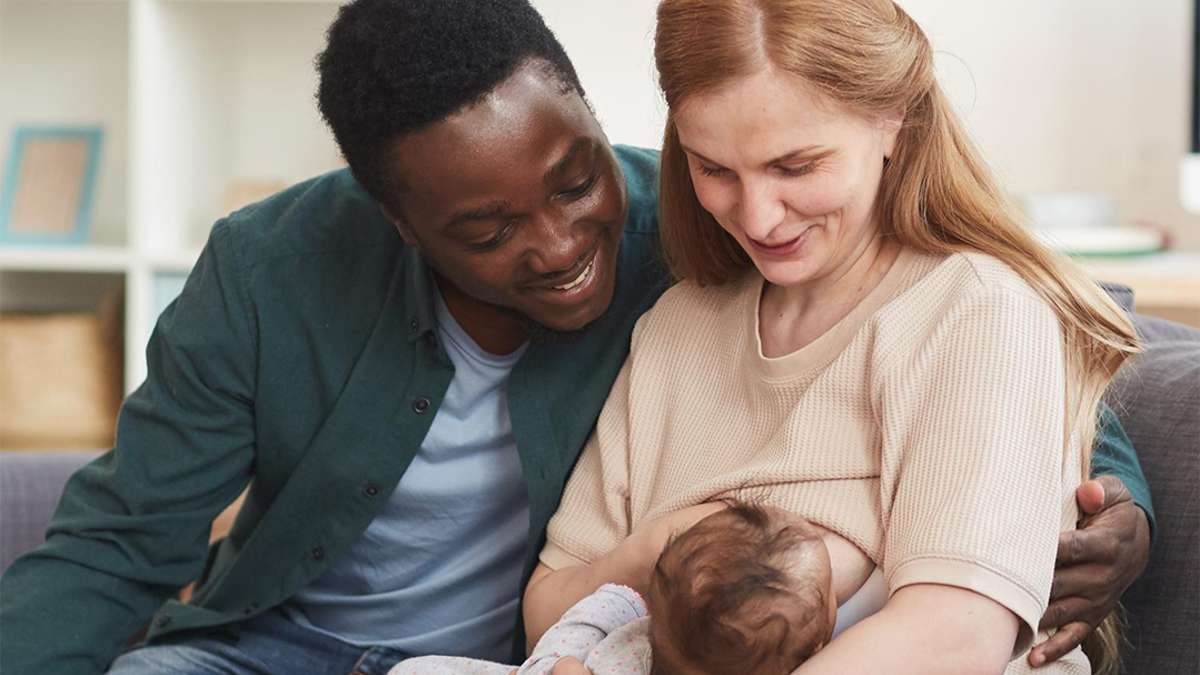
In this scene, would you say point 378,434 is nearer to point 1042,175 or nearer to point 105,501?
point 105,501

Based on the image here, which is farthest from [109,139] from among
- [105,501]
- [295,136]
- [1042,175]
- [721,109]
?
[721,109]

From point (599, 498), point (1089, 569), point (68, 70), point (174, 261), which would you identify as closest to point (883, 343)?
point (1089, 569)

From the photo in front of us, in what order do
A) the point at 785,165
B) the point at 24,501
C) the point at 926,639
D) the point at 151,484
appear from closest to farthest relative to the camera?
the point at 926,639 < the point at 785,165 < the point at 151,484 < the point at 24,501

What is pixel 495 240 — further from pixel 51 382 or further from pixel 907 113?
pixel 51 382

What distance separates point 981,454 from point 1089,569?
0.83ft

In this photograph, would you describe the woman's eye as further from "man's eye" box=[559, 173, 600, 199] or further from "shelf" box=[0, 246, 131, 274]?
"shelf" box=[0, 246, 131, 274]

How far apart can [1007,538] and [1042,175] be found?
216 cm

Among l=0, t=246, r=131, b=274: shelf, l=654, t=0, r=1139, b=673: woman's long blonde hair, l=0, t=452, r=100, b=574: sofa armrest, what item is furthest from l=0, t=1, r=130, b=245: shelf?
l=654, t=0, r=1139, b=673: woman's long blonde hair

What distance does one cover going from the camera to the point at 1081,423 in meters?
1.33

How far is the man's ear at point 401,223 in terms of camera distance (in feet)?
5.11

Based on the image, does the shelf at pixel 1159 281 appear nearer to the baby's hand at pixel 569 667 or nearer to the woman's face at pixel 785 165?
the woman's face at pixel 785 165

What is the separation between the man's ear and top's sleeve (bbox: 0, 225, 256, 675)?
0.67ft

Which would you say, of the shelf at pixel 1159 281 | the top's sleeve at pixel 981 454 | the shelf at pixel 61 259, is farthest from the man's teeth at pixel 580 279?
the shelf at pixel 61 259

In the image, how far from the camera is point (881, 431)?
1292 millimetres
